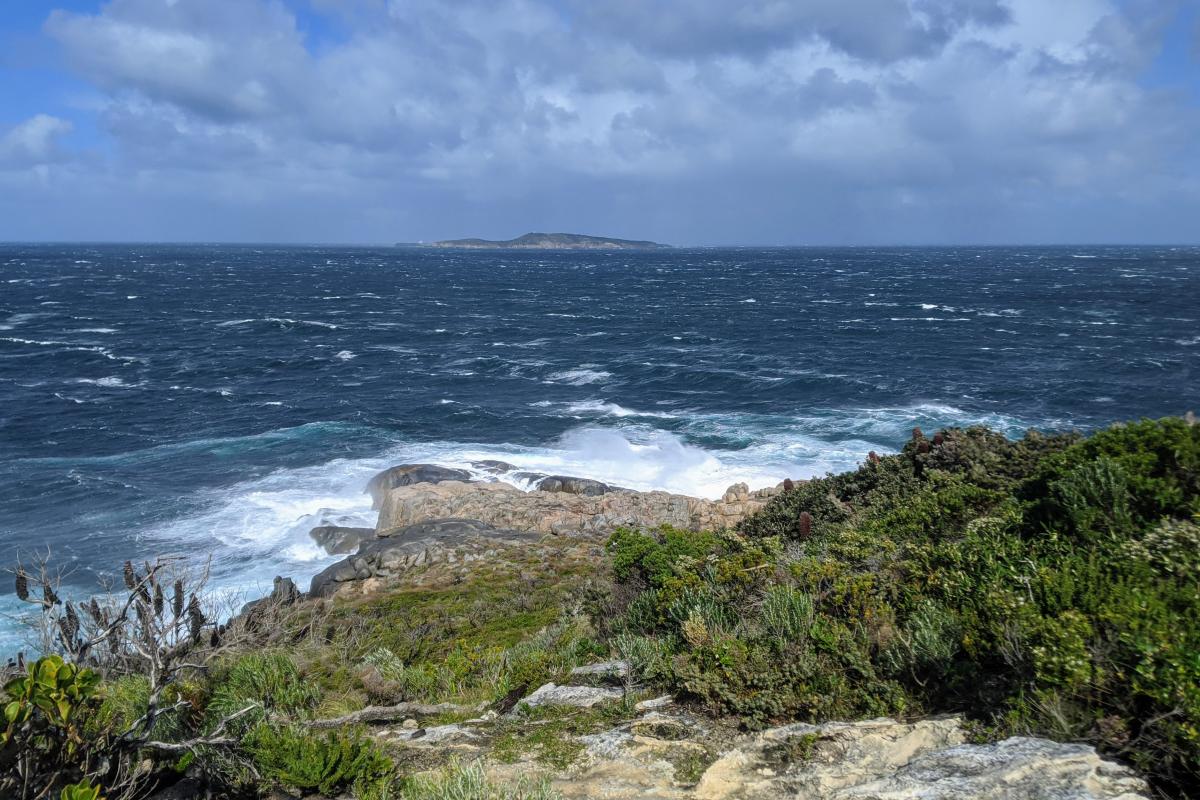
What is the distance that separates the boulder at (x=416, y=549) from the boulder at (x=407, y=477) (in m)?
4.64

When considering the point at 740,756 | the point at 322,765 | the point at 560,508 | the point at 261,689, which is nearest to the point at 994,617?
the point at 740,756

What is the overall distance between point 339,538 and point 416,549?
15.0 ft

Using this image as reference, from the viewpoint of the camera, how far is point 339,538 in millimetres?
25391

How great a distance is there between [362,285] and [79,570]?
10622cm

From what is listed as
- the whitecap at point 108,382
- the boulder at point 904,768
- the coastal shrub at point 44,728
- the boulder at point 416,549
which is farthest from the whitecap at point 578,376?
the coastal shrub at point 44,728

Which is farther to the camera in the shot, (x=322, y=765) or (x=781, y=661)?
(x=781, y=661)

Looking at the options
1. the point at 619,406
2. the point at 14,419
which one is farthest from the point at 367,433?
the point at 14,419

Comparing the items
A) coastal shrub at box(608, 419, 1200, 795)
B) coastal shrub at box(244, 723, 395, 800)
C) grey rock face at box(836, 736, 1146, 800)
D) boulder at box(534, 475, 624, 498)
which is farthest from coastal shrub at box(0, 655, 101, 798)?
boulder at box(534, 475, 624, 498)

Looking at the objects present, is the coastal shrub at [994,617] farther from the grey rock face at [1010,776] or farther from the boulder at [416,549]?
the boulder at [416,549]

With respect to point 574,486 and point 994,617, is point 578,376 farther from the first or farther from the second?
point 994,617

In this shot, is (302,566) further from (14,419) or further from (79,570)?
(14,419)

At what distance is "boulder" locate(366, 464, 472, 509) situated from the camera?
1142 inches

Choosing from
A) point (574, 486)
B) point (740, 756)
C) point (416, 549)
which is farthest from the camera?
point (574, 486)

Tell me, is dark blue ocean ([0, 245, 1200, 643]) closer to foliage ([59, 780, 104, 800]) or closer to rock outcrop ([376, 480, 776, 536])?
rock outcrop ([376, 480, 776, 536])
